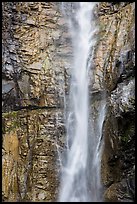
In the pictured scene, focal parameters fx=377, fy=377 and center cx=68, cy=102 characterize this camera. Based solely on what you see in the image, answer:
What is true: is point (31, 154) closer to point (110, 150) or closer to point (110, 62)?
point (110, 150)

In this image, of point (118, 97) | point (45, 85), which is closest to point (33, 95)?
point (45, 85)

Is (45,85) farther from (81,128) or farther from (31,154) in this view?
(31,154)

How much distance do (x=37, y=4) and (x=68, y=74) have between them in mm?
1971

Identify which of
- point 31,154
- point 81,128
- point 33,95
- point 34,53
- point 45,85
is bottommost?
point 31,154

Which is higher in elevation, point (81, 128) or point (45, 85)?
point (45, 85)

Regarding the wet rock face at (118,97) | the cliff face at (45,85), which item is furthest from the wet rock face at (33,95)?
the wet rock face at (118,97)

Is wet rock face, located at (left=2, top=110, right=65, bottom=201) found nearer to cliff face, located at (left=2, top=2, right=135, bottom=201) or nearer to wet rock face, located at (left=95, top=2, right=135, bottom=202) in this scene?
cliff face, located at (left=2, top=2, right=135, bottom=201)

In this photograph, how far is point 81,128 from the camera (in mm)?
8992

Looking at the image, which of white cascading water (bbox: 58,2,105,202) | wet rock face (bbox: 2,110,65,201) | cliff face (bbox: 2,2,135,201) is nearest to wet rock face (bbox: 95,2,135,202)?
cliff face (bbox: 2,2,135,201)

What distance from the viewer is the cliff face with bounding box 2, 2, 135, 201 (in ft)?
27.8

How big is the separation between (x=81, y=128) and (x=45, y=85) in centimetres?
139

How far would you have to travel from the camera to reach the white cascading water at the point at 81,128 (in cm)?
854

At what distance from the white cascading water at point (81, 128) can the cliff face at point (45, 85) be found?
0.62 feet

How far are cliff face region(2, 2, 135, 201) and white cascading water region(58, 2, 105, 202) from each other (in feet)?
0.62
